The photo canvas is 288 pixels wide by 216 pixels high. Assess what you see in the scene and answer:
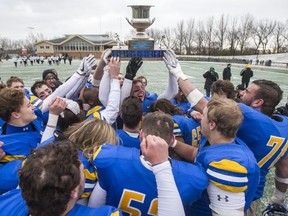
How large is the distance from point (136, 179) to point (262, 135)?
1.26 m

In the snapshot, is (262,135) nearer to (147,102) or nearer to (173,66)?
(173,66)

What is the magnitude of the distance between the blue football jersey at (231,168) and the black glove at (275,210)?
162cm

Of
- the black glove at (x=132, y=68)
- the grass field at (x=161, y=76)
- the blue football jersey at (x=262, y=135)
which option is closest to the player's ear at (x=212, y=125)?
the blue football jersey at (x=262, y=135)

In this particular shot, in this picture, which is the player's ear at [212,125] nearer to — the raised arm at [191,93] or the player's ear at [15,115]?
the raised arm at [191,93]

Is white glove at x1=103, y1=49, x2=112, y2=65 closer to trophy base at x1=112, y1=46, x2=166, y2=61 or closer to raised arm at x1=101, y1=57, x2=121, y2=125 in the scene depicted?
trophy base at x1=112, y1=46, x2=166, y2=61

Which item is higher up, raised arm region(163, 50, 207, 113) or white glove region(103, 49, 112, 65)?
white glove region(103, 49, 112, 65)

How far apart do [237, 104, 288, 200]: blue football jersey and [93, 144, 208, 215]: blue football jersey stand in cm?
83

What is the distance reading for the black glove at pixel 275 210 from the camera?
114 inches

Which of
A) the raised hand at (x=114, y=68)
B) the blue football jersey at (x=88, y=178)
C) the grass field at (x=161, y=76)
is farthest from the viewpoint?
the grass field at (x=161, y=76)

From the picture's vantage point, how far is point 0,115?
2.18 meters

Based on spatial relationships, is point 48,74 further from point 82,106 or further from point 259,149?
point 259,149

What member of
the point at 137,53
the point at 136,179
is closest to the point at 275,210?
the point at 136,179

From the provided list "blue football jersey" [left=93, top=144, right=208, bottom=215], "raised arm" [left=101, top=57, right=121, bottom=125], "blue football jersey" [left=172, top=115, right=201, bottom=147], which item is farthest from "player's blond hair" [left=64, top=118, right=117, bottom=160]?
"blue football jersey" [left=172, top=115, right=201, bottom=147]

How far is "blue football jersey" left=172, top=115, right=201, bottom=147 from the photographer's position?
2586 millimetres
